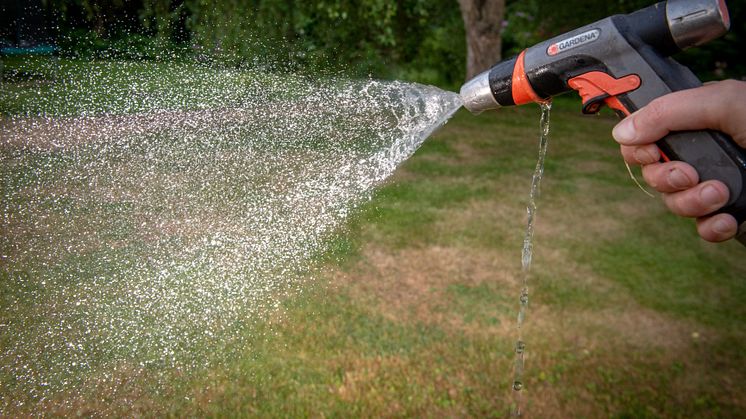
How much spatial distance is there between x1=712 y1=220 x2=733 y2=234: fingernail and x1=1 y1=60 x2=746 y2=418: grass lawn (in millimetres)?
1258

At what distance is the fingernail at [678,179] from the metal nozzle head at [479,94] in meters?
0.65

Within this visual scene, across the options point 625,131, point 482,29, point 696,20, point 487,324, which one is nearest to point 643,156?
point 625,131

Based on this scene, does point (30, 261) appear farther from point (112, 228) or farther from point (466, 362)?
point (466, 362)

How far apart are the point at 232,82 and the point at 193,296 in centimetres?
158

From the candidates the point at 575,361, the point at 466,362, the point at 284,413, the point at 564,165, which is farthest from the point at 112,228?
the point at 564,165

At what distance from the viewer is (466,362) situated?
111 inches

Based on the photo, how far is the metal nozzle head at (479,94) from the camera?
6.57ft

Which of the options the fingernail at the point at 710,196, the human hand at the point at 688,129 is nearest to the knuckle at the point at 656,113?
the human hand at the point at 688,129

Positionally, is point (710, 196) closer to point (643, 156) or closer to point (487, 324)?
point (643, 156)

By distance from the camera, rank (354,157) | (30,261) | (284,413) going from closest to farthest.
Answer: (284,413) < (30,261) < (354,157)

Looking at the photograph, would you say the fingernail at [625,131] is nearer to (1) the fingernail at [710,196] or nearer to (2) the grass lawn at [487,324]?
(1) the fingernail at [710,196]

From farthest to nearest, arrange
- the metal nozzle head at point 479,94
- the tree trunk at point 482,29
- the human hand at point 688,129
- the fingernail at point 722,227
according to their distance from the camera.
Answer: the tree trunk at point 482,29, the metal nozzle head at point 479,94, the fingernail at point 722,227, the human hand at point 688,129

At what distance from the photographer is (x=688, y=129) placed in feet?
5.24

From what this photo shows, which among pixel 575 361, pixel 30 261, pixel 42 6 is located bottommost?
pixel 575 361
